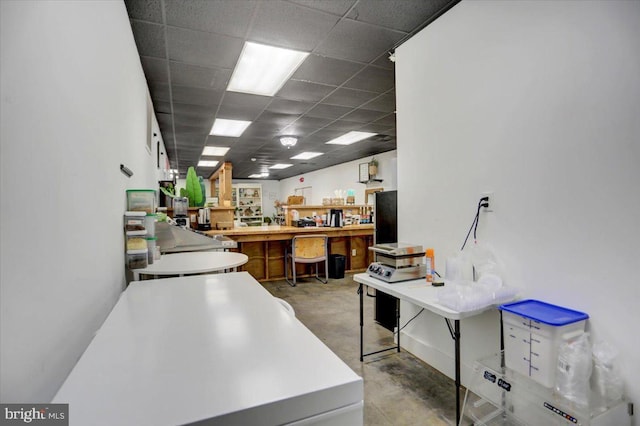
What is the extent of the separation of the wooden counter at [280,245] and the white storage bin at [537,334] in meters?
4.00

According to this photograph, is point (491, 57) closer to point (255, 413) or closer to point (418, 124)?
point (418, 124)

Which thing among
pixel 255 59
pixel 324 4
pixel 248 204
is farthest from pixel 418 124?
pixel 248 204

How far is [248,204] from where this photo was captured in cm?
1363

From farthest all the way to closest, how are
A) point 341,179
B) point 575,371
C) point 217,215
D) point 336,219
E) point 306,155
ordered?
point 341,179
point 306,155
point 336,219
point 217,215
point 575,371

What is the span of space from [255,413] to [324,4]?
2.64 meters

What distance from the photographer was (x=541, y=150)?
1.76m

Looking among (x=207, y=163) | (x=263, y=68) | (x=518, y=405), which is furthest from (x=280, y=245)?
(x=207, y=163)

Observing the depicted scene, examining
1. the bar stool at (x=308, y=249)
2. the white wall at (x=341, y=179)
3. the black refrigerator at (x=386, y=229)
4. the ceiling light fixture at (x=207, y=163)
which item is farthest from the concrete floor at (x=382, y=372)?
the ceiling light fixture at (x=207, y=163)

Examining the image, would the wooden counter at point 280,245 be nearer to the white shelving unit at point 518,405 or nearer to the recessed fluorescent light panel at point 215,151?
the recessed fluorescent light panel at point 215,151

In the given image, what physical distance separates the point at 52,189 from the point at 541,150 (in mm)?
2264

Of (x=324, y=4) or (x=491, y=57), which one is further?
(x=324, y=4)

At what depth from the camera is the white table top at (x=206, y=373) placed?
0.64 m

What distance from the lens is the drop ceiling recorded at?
242 cm

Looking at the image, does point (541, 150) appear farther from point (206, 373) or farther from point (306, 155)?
point (306, 155)
